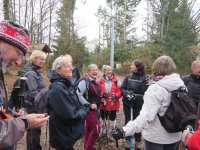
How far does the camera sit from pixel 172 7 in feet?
125

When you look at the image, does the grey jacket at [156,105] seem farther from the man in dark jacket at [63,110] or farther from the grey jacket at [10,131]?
the grey jacket at [10,131]

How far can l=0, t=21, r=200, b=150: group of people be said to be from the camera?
268 cm

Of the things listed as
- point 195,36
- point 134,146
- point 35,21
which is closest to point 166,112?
point 134,146

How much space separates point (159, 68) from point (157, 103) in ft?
1.53

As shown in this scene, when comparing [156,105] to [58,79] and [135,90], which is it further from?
[135,90]

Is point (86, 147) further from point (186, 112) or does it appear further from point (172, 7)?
point (172, 7)

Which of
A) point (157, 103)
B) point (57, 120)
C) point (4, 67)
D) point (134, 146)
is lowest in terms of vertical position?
point (134, 146)

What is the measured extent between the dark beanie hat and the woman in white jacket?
5.66ft

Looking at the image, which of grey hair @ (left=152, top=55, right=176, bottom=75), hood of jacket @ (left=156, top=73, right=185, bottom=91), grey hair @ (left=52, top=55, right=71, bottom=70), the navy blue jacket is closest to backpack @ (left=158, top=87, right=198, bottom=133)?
hood of jacket @ (left=156, top=73, right=185, bottom=91)

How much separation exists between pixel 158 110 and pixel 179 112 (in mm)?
244

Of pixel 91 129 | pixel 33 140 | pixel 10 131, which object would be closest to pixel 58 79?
pixel 33 140

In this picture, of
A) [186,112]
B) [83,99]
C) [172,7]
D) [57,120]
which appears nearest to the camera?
[186,112]

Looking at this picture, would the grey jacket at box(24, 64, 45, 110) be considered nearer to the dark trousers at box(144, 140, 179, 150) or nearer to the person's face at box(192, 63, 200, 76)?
the dark trousers at box(144, 140, 179, 150)

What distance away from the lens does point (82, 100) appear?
254 inches
